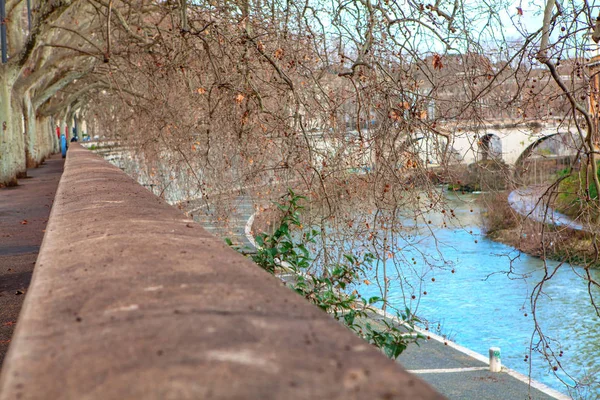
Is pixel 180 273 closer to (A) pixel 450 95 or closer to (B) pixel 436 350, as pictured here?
(A) pixel 450 95

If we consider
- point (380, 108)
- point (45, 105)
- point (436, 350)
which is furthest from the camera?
point (45, 105)

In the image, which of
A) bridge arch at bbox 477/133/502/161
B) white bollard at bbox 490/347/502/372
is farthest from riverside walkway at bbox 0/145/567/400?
white bollard at bbox 490/347/502/372

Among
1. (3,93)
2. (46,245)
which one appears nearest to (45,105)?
(3,93)

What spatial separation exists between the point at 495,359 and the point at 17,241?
9363 millimetres

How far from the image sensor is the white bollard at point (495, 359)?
13.9 metres

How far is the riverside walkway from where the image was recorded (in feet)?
4.34

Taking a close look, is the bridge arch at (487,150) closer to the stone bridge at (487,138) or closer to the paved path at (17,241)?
the stone bridge at (487,138)

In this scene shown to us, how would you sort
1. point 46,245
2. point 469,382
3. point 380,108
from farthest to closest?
point 469,382
point 380,108
point 46,245

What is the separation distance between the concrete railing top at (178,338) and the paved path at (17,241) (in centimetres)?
216

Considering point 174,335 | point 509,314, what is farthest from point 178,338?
point 509,314

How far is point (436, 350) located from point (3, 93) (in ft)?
35.6

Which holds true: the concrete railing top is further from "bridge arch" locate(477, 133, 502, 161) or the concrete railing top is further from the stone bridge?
"bridge arch" locate(477, 133, 502, 161)

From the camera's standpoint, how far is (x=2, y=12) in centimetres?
1616

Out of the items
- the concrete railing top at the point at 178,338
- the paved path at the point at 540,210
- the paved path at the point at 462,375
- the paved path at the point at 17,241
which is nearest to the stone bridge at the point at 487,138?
the paved path at the point at 540,210
